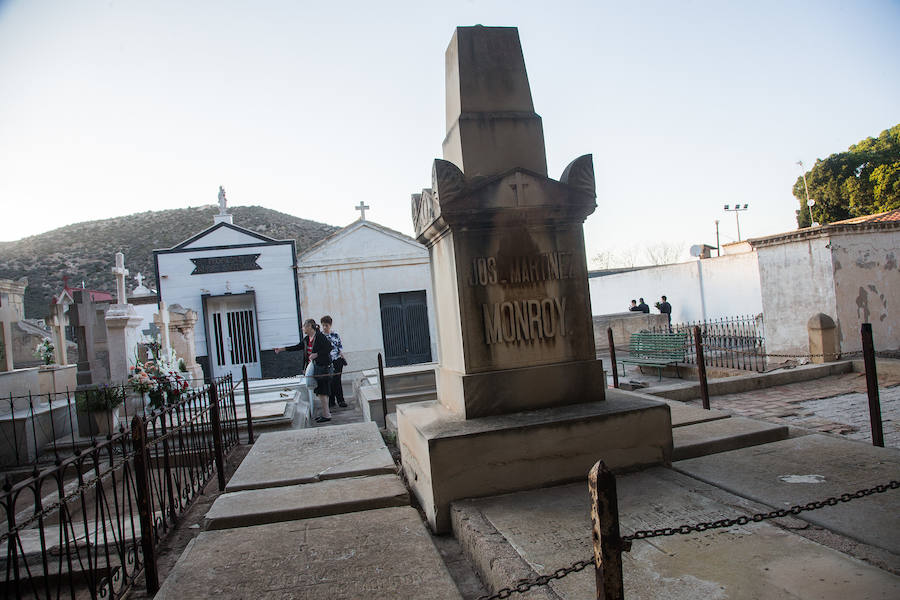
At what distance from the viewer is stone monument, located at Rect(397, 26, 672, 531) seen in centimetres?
340

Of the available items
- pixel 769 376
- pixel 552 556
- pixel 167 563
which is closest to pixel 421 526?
pixel 552 556

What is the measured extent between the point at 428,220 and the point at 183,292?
17.9 m

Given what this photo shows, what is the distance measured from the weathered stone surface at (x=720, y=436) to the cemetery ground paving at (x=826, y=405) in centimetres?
187

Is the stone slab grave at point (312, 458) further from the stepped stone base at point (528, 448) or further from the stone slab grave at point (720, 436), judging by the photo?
the stone slab grave at point (720, 436)

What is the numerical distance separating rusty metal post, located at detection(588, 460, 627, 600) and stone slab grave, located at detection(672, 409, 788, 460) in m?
2.50

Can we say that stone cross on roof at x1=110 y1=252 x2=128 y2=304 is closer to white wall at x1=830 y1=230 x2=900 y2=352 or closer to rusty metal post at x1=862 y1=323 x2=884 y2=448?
rusty metal post at x1=862 y1=323 x2=884 y2=448

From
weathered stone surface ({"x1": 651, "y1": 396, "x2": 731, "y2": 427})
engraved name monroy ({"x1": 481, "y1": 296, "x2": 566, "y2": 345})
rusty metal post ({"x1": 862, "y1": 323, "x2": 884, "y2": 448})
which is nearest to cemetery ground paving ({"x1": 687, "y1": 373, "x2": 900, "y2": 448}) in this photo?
rusty metal post ({"x1": 862, "y1": 323, "x2": 884, "y2": 448})

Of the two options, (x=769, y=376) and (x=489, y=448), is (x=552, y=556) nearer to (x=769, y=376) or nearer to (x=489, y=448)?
(x=489, y=448)

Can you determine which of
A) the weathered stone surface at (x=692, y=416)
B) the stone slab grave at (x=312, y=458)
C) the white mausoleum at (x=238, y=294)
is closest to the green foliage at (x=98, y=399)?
the stone slab grave at (x=312, y=458)

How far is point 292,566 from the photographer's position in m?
2.79

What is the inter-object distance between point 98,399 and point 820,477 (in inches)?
374

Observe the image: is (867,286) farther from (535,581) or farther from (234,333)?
(234,333)

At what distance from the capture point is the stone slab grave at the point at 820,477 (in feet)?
8.89

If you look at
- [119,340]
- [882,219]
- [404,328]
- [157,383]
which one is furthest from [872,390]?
[404,328]
